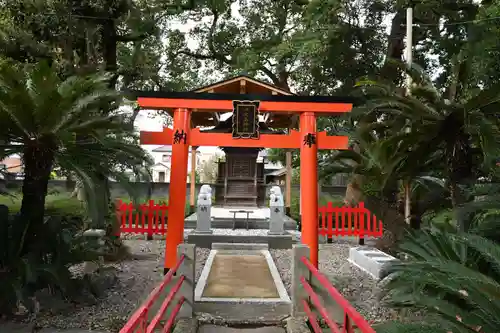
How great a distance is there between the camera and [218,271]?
894cm

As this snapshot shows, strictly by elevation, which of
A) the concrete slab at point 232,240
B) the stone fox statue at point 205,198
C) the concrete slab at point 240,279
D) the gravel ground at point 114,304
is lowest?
the gravel ground at point 114,304

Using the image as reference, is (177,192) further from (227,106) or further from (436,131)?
(436,131)

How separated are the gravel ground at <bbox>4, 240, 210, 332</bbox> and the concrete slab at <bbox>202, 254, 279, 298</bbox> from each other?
54 cm

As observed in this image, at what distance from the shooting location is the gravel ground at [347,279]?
22.4 feet

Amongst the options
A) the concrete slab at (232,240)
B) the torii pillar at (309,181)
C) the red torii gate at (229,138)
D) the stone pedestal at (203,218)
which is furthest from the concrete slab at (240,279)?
the stone pedestal at (203,218)

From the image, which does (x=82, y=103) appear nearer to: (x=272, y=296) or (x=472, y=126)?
(x=272, y=296)

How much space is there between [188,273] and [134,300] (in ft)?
5.86

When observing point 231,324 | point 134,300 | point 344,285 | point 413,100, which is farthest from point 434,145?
point 134,300

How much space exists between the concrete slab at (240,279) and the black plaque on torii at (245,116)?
9.97 ft

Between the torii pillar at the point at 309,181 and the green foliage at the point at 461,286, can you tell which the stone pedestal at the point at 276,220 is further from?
the green foliage at the point at 461,286

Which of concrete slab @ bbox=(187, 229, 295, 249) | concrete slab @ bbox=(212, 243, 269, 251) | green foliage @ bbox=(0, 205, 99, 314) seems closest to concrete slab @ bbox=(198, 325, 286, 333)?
green foliage @ bbox=(0, 205, 99, 314)

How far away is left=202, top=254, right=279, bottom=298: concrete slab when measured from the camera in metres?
7.21

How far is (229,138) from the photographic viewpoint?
8.80 metres

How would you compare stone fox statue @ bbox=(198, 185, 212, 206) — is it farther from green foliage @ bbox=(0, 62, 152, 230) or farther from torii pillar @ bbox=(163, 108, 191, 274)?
green foliage @ bbox=(0, 62, 152, 230)
